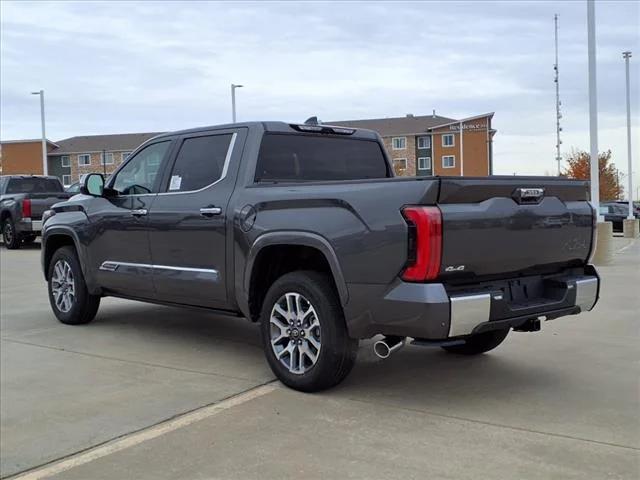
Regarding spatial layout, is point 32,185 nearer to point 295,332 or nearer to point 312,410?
point 295,332

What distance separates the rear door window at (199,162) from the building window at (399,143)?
69.1m

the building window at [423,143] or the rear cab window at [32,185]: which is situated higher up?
the building window at [423,143]

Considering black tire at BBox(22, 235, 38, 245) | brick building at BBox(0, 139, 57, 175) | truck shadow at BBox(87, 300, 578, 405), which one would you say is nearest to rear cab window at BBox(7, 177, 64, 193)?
black tire at BBox(22, 235, 38, 245)

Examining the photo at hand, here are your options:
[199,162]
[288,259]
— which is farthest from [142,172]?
[288,259]

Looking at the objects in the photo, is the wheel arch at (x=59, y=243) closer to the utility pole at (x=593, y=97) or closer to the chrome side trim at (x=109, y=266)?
the chrome side trim at (x=109, y=266)

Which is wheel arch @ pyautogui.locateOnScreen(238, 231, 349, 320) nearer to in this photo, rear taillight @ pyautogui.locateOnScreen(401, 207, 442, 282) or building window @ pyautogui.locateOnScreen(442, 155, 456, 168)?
rear taillight @ pyautogui.locateOnScreen(401, 207, 442, 282)

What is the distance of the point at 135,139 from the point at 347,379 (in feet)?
273

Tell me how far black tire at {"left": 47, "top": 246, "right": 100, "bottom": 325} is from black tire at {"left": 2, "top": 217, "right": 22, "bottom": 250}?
10844 mm

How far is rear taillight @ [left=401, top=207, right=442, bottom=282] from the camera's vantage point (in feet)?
13.3

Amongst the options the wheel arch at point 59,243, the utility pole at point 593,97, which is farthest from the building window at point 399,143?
the wheel arch at point 59,243

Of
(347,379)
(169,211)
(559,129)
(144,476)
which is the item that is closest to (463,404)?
(347,379)

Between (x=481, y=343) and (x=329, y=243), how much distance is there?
2020 millimetres

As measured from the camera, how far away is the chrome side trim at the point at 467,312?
413 centimetres

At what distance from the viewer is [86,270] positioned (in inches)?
279
